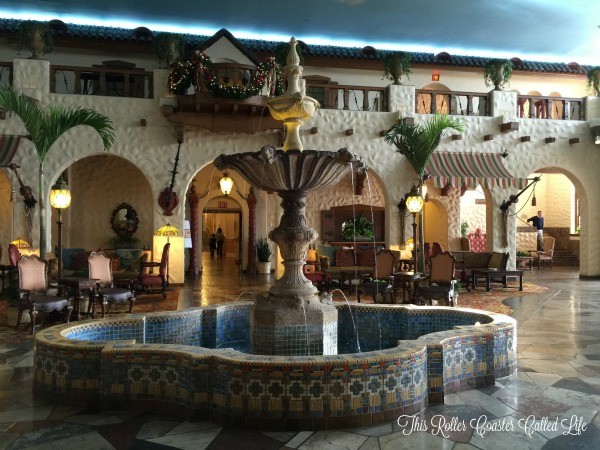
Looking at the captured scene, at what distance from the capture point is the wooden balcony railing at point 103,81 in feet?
42.0

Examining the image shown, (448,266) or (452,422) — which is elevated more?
(448,266)

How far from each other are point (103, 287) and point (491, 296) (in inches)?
322

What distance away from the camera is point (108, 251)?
15.3 metres

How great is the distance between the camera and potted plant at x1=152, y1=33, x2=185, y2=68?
13414 mm

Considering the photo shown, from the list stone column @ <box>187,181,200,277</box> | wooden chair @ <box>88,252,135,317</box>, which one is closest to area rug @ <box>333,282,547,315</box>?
wooden chair @ <box>88,252,135,317</box>

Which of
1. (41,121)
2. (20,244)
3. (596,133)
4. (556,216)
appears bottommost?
(20,244)

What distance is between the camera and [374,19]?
55.5 feet

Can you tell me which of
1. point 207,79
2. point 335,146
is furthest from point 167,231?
point 335,146

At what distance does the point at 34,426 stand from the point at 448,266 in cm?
695

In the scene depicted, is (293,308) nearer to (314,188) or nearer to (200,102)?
(314,188)

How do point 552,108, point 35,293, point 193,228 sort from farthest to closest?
point 193,228 → point 552,108 → point 35,293

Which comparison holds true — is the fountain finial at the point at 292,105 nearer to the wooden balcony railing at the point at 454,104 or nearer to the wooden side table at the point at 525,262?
the wooden balcony railing at the point at 454,104

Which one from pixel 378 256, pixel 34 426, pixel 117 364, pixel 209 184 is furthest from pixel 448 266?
pixel 209 184

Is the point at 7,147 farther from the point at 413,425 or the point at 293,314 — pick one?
the point at 413,425
